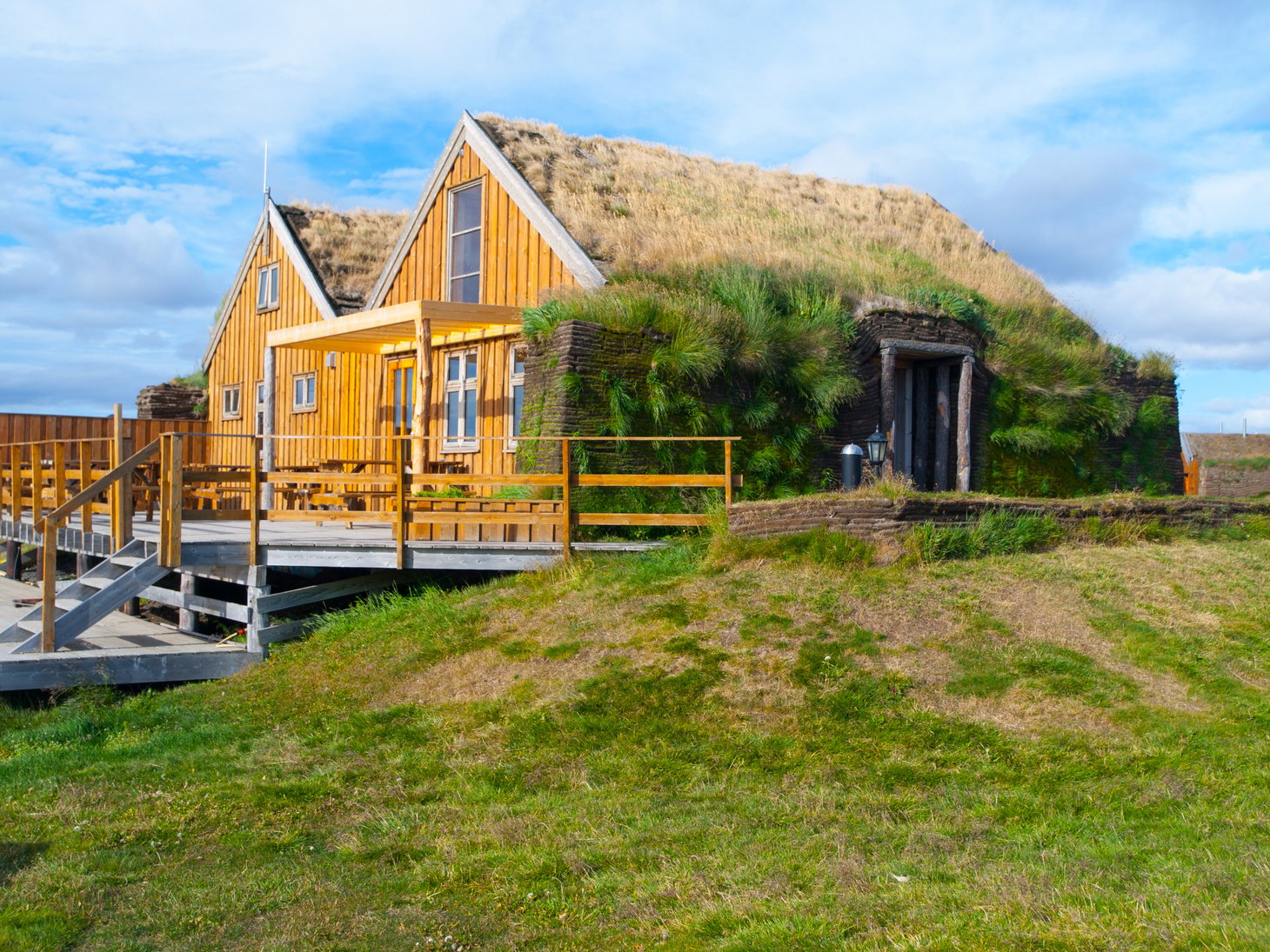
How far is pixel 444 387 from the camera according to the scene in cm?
1888

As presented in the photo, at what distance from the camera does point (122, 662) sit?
37.3ft

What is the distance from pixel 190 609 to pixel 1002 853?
35.0 feet

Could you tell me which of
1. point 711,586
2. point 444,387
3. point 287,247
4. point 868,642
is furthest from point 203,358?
point 868,642

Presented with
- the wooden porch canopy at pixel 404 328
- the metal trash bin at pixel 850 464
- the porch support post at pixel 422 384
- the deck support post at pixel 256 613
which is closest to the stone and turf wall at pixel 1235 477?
the metal trash bin at pixel 850 464

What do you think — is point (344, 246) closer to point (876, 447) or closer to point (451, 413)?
point (451, 413)

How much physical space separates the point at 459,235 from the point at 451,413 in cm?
329

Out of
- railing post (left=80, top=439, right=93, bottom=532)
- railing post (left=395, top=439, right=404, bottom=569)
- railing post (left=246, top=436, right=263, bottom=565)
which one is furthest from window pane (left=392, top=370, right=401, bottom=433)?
railing post (left=395, top=439, right=404, bottom=569)

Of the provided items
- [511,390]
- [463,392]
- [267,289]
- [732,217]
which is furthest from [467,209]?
[267,289]

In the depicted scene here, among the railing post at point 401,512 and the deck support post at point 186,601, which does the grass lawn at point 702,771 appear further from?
the deck support post at point 186,601

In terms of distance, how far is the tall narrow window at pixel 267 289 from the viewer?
970 inches

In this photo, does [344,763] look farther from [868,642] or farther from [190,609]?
[190,609]

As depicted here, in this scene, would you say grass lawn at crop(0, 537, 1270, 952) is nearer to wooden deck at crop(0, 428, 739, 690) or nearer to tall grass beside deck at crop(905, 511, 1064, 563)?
tall grass beside deck at crop(905, 511, 1064, 563)

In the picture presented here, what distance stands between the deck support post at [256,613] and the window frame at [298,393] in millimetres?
10274

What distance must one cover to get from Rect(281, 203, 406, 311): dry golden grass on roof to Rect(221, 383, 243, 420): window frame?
3.81 meters
